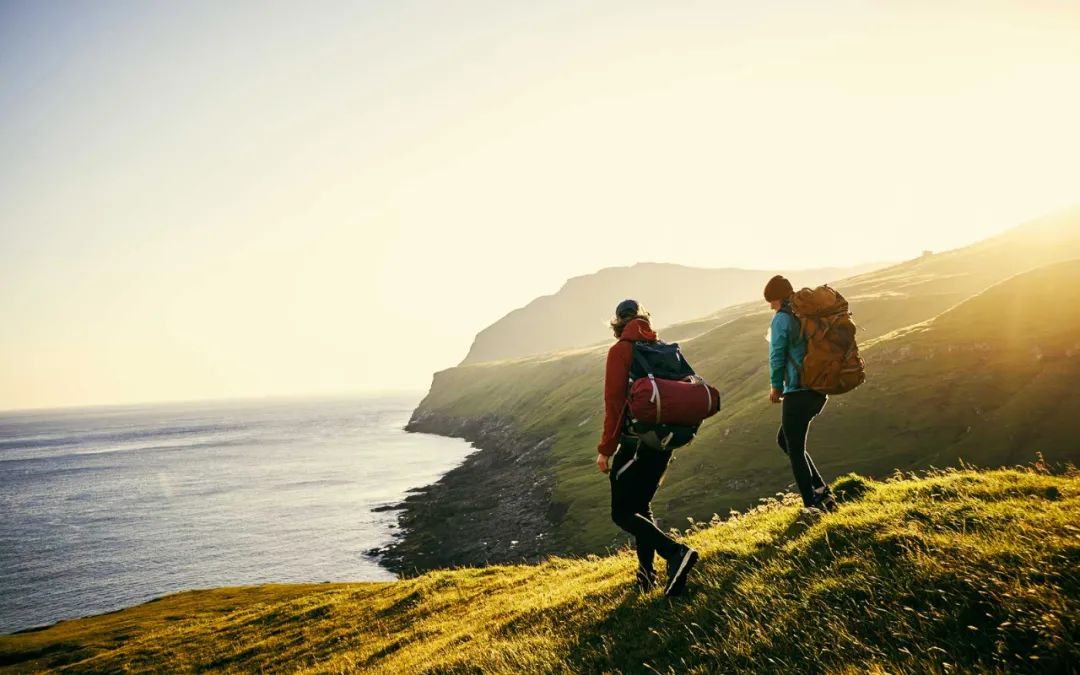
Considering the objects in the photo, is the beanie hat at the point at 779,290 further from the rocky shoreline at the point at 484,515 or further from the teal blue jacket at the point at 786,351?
the rocky shoreline at the point at 484,515

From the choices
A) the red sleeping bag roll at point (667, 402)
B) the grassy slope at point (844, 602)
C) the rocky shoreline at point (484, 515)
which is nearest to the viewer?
the grassy slope at point (844, 602)

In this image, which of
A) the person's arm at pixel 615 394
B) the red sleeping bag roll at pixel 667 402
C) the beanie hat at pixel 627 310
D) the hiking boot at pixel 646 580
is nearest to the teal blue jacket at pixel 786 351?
the red sleeping bag roll at pixel 667 402

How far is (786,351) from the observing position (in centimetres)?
926

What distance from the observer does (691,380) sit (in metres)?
7.79

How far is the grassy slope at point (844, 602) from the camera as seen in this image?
16.2 ft

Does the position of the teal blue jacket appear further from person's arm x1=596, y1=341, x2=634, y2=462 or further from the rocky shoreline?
the rocky shoreline

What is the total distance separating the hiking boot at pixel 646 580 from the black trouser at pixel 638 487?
1089 mm

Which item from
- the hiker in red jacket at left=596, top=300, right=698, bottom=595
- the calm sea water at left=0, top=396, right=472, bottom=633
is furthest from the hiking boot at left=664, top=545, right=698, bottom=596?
the calm sea water at left=0, top=396, right=472, bottom=633

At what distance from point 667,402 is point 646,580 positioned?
10.8 feet

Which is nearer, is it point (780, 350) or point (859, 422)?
point (780, 350)

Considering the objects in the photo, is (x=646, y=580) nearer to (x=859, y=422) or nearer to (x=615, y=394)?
(x=615, y=394)

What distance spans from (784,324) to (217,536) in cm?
7986

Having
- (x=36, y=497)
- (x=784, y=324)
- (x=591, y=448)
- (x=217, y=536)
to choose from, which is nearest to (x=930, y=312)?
(x=591, y=448)

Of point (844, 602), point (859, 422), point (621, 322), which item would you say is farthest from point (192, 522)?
point (844, 602)
